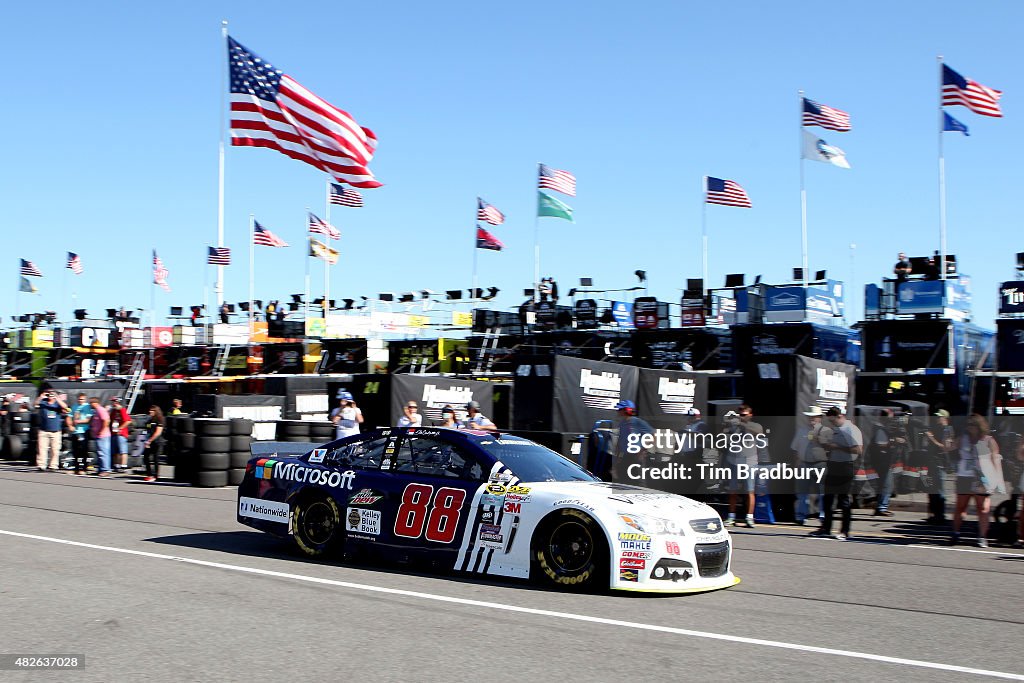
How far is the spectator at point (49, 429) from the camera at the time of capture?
2356cm

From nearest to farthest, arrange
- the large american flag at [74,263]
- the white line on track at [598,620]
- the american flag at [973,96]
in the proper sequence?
the white line on track at [598,620] < the american flag at [973,96] < the large american flag at [74,263]

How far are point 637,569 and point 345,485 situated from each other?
3.15m

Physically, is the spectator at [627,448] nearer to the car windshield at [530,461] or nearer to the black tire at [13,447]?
the car windshield at [530,461]

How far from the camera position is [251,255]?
54.0 m

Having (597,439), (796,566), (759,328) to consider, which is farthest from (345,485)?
(759,328)

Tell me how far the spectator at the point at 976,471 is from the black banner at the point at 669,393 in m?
8.58

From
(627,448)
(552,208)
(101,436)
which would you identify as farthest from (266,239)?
(627,448)

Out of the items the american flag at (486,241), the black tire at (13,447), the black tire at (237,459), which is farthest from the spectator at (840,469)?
the american flag at (486,241)

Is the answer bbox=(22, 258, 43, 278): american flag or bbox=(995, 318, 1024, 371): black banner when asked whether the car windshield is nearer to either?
bbox=(995, 318, 1024, 371): black banner

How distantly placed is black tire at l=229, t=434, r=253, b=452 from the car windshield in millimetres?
11409

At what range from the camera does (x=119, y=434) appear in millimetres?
23047

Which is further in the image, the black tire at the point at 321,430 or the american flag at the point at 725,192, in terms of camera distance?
the american flag at the point at 725,192

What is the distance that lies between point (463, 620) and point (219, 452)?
13.8 metres

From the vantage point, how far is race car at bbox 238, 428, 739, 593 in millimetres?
8211
